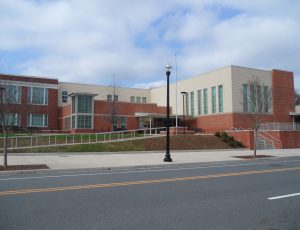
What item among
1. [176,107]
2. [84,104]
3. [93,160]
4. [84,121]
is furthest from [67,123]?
[93,160]

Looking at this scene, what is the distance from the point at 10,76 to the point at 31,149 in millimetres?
31404

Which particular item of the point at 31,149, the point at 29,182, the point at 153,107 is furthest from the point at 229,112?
the point at 29,182

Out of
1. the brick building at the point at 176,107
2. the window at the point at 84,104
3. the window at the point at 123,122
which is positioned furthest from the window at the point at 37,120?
the window at the point at 123,122

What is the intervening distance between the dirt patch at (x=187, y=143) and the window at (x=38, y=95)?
3170cm

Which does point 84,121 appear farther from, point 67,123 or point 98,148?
point 98,148

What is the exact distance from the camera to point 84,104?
52500 mm

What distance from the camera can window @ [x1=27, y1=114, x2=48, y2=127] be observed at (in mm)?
57547

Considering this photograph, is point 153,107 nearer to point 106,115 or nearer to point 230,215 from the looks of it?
point 106,115

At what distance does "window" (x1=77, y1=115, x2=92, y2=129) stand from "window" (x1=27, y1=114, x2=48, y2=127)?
409 inches

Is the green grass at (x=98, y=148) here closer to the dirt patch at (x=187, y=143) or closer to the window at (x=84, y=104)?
the dirt patch at (x=187, y=143)

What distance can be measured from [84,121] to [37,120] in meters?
11.3

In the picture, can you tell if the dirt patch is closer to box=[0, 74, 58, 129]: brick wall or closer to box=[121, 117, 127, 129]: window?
box=[121, 117, 127, 129]: window

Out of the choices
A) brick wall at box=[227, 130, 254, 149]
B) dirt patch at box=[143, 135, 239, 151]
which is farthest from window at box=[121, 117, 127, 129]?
brick wall at box=[227, 130, 254, 149]

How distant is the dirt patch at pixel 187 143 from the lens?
108 feet
